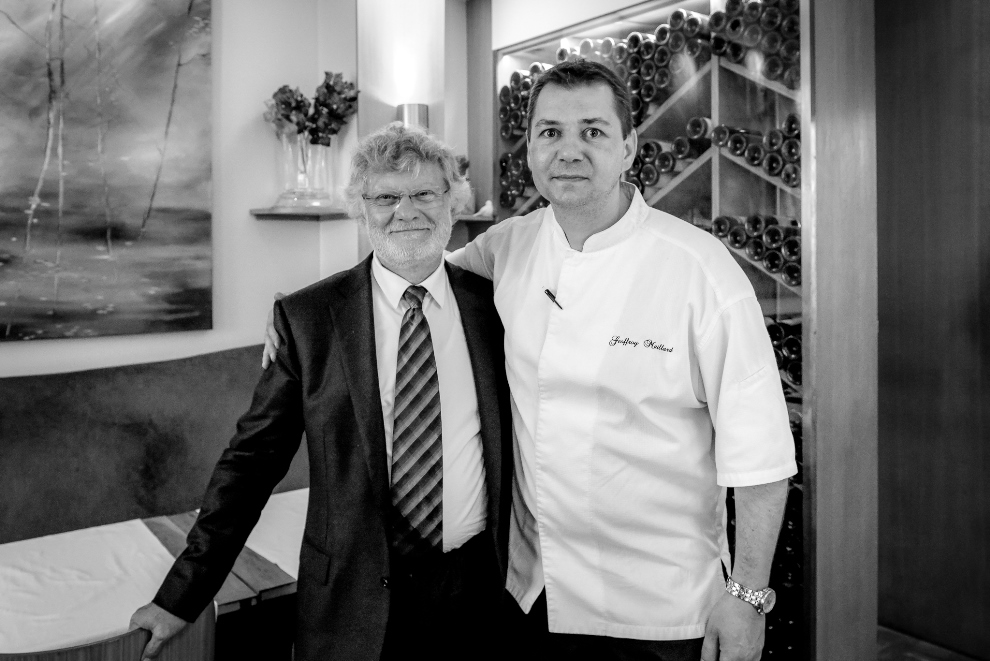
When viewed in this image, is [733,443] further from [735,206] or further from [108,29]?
[108,29]

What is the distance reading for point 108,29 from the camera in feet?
9.62

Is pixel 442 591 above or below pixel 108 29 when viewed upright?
below

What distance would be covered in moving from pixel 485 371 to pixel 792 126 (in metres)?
1.39

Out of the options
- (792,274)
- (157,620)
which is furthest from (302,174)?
(157,620)

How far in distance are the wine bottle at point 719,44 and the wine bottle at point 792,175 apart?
1.61 feet

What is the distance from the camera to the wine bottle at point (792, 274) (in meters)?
2.40

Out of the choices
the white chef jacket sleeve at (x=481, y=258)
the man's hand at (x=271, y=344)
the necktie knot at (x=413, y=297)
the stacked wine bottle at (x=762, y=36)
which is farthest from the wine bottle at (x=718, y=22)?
the man's hand at (x=271, y=344)

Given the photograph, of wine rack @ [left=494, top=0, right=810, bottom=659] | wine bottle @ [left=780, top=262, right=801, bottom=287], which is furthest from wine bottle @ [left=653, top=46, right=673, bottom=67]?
wine bottle @ [left=780, top=262, right=801, bottom=287]

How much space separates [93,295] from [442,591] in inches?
81.1

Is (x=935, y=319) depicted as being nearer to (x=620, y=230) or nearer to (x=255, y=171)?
(x=620, y=230)

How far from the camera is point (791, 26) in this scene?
2.34m

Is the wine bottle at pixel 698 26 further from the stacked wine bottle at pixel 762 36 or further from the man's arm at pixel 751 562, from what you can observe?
the man's arm at pixel 751 562

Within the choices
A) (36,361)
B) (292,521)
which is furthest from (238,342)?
(292,521)

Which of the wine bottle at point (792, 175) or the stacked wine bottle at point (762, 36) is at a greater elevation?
the stacked wine bottle at point (762, 36)
